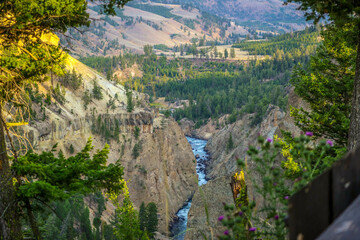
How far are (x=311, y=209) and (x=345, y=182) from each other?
34 centimetres

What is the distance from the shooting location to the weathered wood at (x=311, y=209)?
1840 mm

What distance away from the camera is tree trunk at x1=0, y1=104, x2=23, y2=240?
6.00m

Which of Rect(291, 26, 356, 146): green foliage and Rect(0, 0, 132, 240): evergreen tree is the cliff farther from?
Rect(0, 0, 132, 240): evergreen tree

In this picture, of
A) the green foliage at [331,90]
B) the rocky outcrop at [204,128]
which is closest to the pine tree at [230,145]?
the rocky outcrop at [204,128]

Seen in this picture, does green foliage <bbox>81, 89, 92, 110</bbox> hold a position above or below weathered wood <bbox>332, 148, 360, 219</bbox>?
below

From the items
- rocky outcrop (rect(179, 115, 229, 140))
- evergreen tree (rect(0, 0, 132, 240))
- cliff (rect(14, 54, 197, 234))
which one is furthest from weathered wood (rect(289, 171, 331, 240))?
rocky outcrop (rect(179, 115, 229, 140))

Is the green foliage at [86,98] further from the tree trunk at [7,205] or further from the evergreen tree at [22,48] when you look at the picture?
the tree trunk at [7,205]

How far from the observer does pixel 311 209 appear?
6.37 feet

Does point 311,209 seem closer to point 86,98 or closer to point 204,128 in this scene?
point 86,98

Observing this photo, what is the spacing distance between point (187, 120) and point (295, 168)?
10646 centimetres

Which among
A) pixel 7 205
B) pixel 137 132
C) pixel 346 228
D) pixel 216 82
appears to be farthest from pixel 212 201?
pixel 216 82

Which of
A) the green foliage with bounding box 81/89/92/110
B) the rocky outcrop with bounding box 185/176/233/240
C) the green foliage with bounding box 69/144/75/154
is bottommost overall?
the green foliage with bounding box 69/144/75/154

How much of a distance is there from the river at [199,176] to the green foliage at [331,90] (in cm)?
1329

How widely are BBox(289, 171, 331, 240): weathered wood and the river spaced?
2086 centimetres
